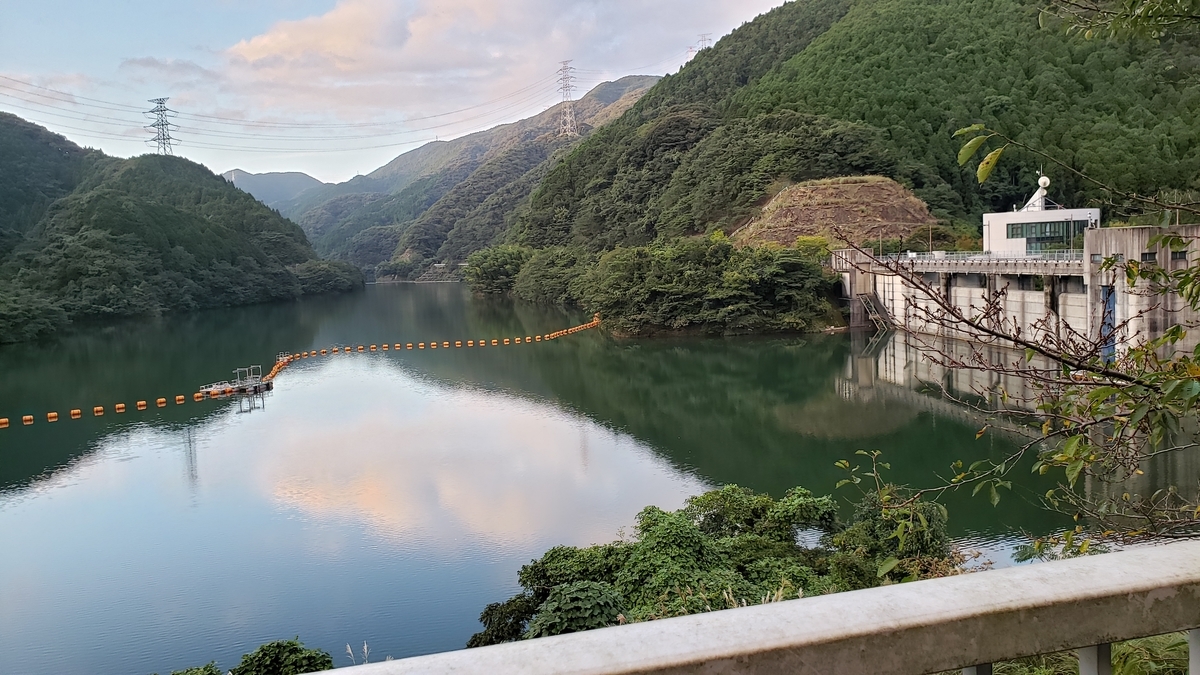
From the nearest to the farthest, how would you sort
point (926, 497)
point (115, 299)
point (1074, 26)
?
point (1074, 26) → point (926, 497) → point (115, 299)

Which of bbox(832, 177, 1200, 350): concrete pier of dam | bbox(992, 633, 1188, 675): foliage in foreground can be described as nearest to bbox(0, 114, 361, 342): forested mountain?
bbox(832, 177, 1200, 350): concrete pier of dam

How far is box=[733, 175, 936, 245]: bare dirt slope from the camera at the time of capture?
3725cm

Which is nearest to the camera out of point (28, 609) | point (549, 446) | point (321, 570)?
point (28, 609)

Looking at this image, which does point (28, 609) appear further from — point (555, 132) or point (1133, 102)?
point (555, 132)

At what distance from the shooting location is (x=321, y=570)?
10836 mm

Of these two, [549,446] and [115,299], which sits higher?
[115,299]

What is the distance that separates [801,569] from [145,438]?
15581 millimetres

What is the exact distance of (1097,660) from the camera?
1.30 metres

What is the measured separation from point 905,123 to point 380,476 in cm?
4242

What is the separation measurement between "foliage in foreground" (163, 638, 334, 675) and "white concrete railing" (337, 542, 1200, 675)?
6149 mm

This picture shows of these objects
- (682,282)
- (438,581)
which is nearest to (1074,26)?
(438,581)

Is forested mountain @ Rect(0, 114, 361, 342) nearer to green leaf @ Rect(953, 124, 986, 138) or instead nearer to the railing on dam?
the railing on dam

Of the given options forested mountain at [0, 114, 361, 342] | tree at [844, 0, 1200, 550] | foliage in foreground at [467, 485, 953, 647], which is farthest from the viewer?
forested mountain at [0, 114, 361, 342]

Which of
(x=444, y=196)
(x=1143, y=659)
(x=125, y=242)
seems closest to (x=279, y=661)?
(x=1143, y=659)
